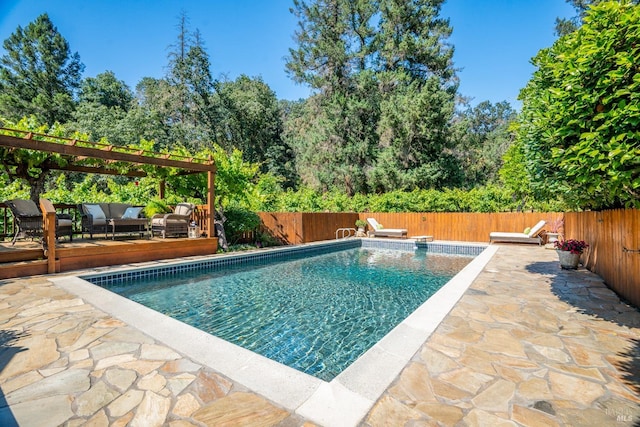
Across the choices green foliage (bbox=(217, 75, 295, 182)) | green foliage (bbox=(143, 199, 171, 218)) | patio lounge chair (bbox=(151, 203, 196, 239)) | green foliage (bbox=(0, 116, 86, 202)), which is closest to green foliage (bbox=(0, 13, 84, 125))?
green foliage (bbox=(217, 75, 295, 182))

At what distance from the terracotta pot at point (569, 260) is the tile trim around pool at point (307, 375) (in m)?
3.92

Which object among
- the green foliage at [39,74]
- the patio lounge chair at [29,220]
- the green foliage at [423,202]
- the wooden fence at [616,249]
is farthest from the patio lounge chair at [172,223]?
the green foliage at [39,74]

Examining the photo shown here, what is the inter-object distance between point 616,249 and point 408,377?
13.6 ft

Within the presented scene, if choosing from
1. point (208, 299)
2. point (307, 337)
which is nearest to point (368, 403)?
point (307, 337)

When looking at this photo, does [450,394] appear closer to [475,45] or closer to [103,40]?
[103,40]

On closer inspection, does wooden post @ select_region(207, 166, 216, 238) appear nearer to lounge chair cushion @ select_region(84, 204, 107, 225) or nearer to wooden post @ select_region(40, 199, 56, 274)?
lounge chair cushion @ select_region(84, 204, 107, 225)

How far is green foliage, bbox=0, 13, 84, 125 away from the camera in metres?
22.3

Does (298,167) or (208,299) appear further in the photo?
(298,167)

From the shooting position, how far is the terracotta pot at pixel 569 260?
6105mm

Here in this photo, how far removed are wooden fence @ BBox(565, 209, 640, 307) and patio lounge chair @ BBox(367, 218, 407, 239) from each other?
24.3 feet

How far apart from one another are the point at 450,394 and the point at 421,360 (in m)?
0.45

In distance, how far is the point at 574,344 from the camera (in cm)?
272

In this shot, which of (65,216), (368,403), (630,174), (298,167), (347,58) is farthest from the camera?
(298,167)

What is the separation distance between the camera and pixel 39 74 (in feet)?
78.4
